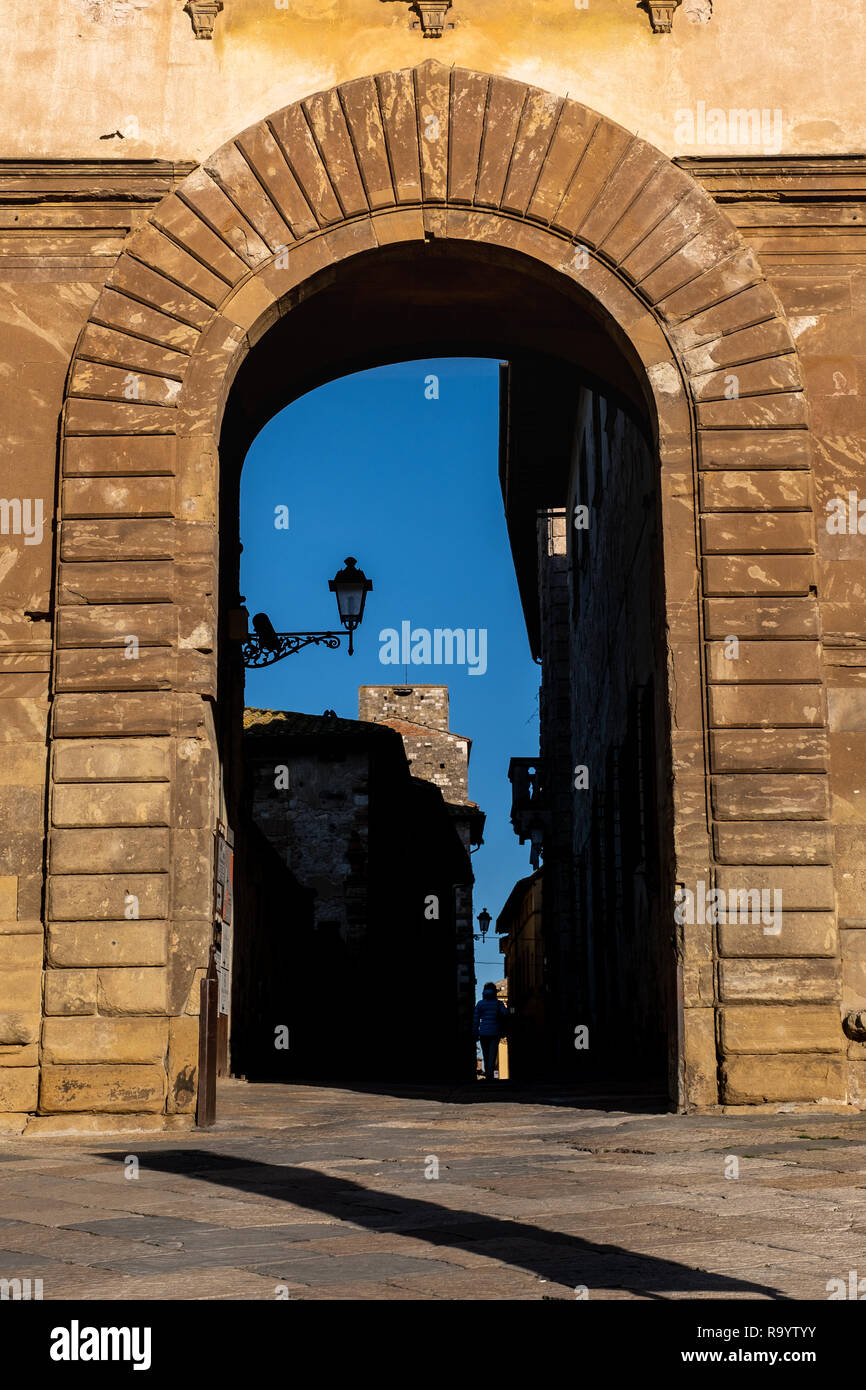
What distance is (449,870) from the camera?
30656 millimetres

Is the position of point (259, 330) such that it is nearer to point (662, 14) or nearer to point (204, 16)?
point (204, 16)

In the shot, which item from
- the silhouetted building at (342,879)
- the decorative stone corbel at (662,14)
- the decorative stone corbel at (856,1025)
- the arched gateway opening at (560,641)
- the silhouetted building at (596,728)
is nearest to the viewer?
the decorative stone corbel at (856,1025)

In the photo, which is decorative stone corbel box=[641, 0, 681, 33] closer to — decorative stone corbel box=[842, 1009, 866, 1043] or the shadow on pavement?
decorative stone corbel box=[842, 1009, 866, 1043]

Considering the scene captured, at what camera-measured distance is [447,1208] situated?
4.55 meters

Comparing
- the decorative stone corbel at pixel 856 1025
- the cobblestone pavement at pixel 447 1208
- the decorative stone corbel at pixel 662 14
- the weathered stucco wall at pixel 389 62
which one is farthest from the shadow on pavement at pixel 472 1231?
the decorative stone corbel at pixel 662 14

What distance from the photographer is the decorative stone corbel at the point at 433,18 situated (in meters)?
8.73

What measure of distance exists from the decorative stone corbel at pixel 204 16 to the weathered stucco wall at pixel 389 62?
0.06m

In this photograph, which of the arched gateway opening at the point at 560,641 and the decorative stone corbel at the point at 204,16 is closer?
the decorative stone corbel at the point at 204,16

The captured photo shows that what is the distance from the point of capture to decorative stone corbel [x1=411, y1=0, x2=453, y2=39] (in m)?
8.73

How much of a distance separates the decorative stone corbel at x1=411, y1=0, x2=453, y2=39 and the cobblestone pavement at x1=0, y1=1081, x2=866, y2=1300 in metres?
5.91

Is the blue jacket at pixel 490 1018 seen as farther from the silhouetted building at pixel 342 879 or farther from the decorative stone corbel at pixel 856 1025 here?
the decorative stone corbel at pixel 856 1025
